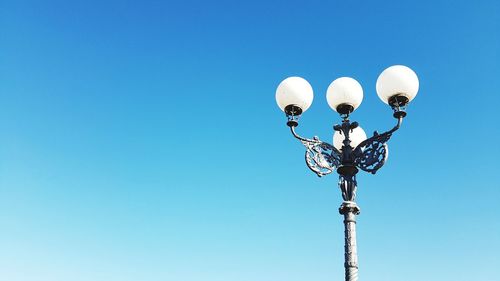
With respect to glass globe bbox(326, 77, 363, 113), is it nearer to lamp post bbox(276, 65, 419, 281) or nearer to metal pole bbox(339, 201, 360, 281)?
lamp post bbox(276, 65, 419, 281)

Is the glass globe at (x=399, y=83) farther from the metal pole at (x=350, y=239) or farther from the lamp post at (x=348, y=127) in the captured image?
the metal pole at (x=350, y=239)

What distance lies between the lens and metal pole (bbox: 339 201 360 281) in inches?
235

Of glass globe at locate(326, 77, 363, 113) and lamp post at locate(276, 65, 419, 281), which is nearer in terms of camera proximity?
→ lamp post at locate(276, 65, 419, 281)

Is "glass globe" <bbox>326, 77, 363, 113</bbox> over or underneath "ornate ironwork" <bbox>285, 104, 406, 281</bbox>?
over

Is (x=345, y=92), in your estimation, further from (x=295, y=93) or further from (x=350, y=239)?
(x=350, y=239)

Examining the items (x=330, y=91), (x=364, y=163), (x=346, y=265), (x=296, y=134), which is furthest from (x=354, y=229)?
(x=330, y=91)

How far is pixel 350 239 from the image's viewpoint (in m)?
6.15

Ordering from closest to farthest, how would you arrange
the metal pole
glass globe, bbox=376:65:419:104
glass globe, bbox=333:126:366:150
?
1. the metal pole
2. glass globe, bbox=376:65:419:104
3. glass globe, bbox=333:126:366:150

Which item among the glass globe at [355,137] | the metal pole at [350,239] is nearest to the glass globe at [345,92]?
the glass globe at [355,137]

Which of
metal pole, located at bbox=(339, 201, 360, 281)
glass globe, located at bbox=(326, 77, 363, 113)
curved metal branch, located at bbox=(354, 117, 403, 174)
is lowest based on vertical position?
metal pole, located at bbox=(339, 201, 360, 281)

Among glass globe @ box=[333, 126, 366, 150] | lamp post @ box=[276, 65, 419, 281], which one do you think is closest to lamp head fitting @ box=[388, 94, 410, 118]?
lamp post @ box=[276, 65, 419, 281]

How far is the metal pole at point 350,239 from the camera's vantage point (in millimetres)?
5969

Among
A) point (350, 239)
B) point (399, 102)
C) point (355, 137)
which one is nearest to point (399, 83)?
point (399, 102)

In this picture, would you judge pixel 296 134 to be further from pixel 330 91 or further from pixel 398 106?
pixel 398 106
